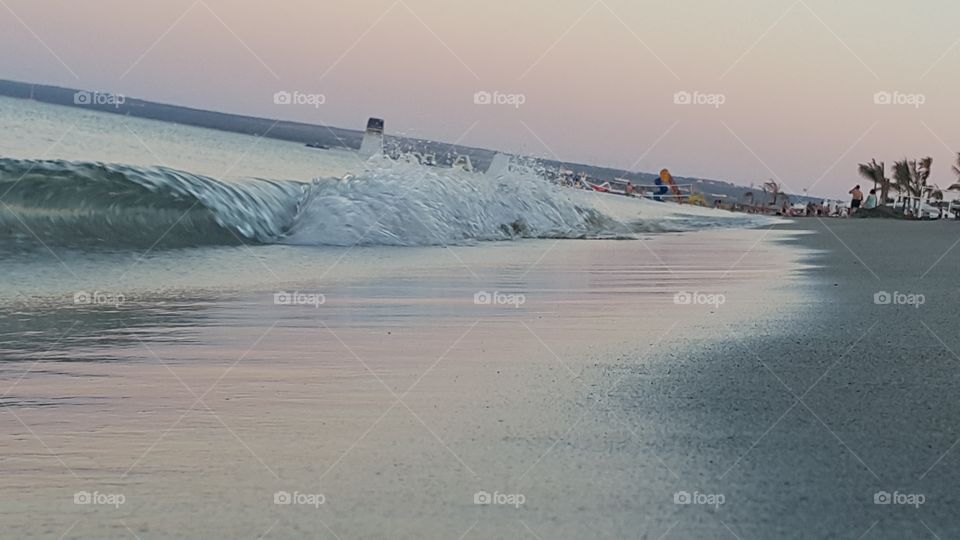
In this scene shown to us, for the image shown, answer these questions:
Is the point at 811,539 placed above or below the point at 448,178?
below

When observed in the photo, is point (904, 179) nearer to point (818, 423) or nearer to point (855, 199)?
point (855, 199)

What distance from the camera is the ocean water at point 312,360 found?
2516 mm

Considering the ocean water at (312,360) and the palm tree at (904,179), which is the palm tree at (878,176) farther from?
the ocean water at (312,360)

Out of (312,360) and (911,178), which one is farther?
(911,178)

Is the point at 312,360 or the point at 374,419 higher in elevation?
the point at 312,360

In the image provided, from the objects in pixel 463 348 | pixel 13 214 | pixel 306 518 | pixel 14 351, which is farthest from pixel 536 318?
pixel 13 214

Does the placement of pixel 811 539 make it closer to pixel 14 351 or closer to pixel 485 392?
pixel 485 392

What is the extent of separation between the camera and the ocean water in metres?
2.52

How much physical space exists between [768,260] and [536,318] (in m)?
5.46

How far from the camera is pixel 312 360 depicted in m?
4.38

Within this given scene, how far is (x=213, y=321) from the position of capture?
5.38 metres

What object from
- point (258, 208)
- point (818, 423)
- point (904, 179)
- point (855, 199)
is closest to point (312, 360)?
point (818, 423)

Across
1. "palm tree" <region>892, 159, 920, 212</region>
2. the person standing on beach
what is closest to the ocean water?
the person standing on beach

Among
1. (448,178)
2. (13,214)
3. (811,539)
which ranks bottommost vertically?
(811,539)
